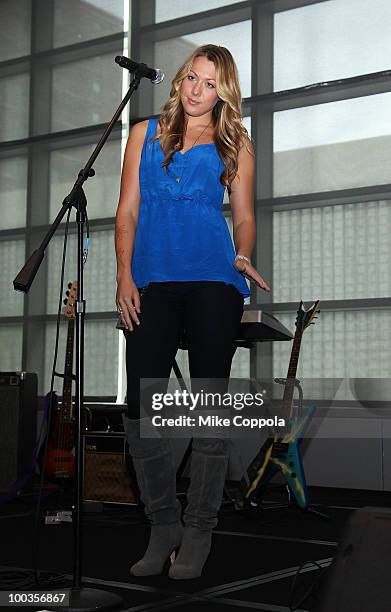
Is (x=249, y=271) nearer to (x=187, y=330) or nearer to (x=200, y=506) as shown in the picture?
(x=187, y=330)

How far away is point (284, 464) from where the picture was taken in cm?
341

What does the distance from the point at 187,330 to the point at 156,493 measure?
0.41 meters

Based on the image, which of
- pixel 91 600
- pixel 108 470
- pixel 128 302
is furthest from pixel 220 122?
pixel 108 470

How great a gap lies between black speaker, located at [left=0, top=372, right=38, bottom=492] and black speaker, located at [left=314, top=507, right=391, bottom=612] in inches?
124

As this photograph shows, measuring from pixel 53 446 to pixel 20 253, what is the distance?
2.25 m

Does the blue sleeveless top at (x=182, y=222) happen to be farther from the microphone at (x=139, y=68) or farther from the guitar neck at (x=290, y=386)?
the guitar neck at (x=290, y=386)

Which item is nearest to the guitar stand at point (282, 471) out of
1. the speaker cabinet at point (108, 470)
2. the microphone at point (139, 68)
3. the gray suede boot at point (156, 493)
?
the speaker cabinet at point (108, 470)

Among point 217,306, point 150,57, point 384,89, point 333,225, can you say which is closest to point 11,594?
point 217,306

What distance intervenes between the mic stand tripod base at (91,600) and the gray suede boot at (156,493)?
253mm

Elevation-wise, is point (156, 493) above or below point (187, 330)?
below

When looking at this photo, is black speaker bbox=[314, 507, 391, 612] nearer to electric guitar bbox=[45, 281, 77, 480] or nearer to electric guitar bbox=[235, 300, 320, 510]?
electric guitar bbox=[235, 300, 320, 510]

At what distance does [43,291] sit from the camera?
5.91 meters

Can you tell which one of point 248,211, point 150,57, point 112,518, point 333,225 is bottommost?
point 112,518

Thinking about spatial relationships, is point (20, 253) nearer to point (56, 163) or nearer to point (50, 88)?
point (56, 163)
